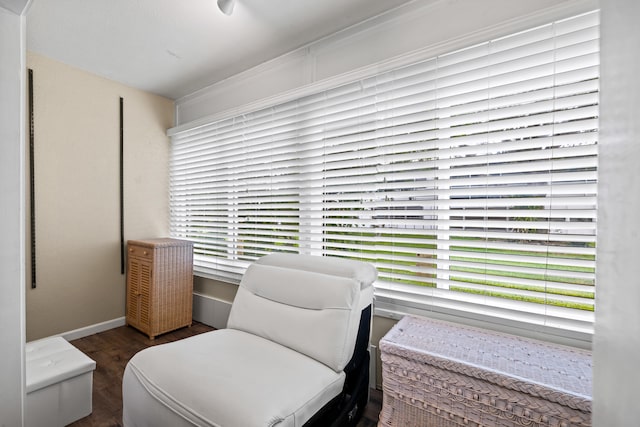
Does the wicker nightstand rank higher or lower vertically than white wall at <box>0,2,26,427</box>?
lower

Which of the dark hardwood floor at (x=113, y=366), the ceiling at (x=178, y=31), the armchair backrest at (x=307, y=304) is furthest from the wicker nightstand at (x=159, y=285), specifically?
the ceiling at (x=178, y=31)

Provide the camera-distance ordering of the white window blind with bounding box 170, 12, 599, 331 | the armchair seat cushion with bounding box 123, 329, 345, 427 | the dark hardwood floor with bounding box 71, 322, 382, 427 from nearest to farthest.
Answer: the armchair seat cushion with bounding box 123, 329, 345, 427, the white window blind with bounding box 170, 12, 599, 331, the dark hardwood floor with bounding box 71, 322, 382, 427

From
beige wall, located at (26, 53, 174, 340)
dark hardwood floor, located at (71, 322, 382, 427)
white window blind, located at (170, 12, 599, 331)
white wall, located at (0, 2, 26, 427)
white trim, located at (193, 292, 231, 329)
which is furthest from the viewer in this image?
white trim, located at (193, 292, 231, 329)

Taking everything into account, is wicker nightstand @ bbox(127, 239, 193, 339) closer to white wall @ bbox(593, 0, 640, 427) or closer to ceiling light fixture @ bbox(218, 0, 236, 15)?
ceiling light fixture @ bbox(218, 0, 236, 15)

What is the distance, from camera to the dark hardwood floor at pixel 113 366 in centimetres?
173

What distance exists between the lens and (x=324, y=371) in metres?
1.39

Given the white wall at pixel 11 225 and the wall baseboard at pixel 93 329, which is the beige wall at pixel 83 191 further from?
the white wall at pixel 11 225

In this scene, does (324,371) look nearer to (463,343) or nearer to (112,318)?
(463,343)

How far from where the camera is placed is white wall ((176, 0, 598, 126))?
5.03ft

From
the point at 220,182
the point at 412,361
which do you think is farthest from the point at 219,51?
the point at 412,361

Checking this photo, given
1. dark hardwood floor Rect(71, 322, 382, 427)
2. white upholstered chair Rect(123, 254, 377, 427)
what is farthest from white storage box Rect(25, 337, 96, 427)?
white upholstered chair Rect(123, 254, 377, 427)

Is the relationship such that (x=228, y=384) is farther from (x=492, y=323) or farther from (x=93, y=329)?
(x=93, y=329)

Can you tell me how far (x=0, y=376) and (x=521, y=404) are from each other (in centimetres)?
167

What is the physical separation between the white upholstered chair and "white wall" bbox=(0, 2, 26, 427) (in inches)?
20.4
